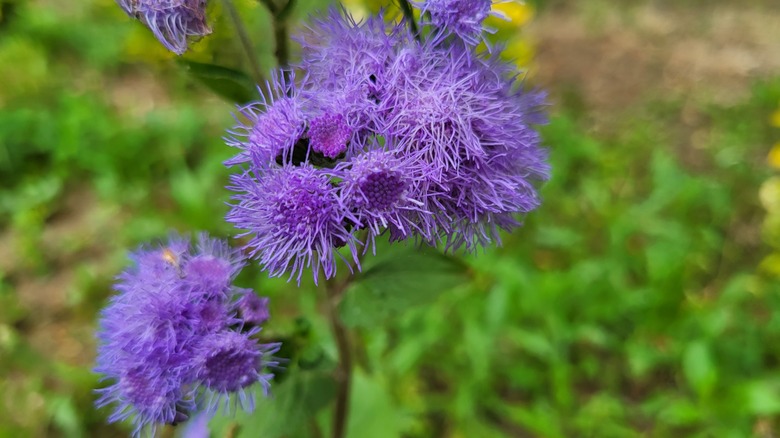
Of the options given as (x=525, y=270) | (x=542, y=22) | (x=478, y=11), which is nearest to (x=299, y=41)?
(x=478, y=11)

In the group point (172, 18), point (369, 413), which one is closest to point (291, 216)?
point (172, 18)

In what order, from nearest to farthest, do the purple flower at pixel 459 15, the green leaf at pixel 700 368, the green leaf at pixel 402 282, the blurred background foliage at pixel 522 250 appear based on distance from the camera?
the purple flower at pixel 459 15
the green leaf at pixel 402 282
the green leaf at pixel 700 368
the blurred background foliage at pixel 522 250

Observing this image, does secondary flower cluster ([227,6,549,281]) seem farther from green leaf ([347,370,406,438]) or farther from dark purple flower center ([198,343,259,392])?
green leaf ([347,370,406,438])

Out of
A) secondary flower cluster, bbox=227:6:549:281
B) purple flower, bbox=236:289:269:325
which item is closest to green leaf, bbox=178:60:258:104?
secondary flower cluster, bbox=227:6:549:281

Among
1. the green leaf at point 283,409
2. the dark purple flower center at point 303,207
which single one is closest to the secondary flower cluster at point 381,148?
the dark purple flower center at point 303,207

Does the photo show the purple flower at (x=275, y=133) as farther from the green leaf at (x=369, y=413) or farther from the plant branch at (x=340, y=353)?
the green leaf at (x=369, y=413)

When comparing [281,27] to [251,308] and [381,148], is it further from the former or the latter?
[251,308]

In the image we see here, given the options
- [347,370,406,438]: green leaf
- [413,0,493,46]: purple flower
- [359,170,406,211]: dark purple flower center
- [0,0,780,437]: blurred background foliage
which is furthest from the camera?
[0,0,780,437]: blurred background foliage
